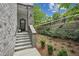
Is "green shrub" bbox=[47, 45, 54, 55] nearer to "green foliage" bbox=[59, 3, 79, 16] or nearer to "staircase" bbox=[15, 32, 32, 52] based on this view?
"staircase" bbox=[15, 32, 32, 52]

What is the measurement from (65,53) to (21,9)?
3640 millimetres

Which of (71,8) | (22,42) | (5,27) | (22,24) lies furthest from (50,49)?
(22,24)

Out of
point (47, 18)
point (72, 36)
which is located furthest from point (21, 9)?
point (72, 36)

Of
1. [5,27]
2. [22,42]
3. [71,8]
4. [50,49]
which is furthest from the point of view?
[22,42]

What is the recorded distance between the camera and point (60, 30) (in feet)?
15.3

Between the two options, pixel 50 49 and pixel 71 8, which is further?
pixel 50 49

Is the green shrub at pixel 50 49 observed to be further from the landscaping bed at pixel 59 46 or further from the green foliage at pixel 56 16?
the green foliage at pixel 56 16

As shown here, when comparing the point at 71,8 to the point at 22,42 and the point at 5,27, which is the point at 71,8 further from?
the point at 22,42

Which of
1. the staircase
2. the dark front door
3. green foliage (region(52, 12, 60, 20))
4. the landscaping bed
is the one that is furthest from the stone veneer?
the dark front door

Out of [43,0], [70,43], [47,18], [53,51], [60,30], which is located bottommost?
[53,51]

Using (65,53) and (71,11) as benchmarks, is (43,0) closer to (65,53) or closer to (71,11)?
(71,11)

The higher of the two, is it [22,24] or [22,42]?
[22,24]

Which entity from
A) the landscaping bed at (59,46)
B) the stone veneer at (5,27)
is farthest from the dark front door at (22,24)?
the stone veneer at (5,27)

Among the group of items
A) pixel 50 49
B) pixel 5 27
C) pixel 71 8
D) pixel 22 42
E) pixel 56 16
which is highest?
pixel 71 8
